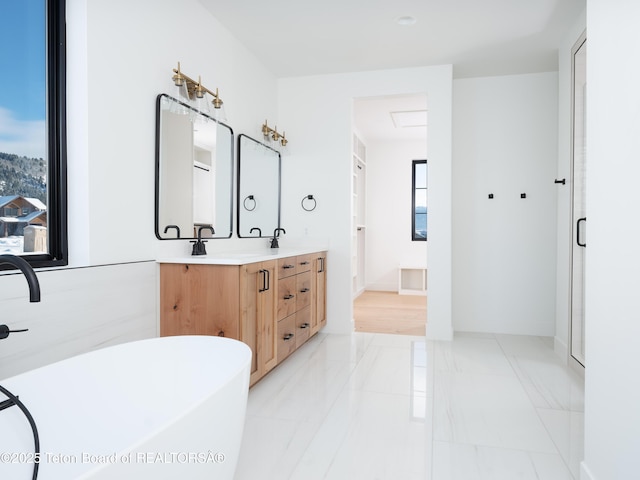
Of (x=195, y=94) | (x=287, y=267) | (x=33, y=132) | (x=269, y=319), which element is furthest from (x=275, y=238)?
(x=33, y=132)

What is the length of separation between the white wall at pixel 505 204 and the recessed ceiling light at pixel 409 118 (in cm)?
117

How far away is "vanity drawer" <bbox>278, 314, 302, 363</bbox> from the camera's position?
311 cm

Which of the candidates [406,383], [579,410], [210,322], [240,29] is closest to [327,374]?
[406,383]

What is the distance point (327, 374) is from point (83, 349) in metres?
1.63

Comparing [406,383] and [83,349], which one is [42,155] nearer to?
[83,349]

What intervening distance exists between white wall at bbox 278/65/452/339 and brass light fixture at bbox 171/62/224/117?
147 cm

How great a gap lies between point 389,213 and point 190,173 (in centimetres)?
501

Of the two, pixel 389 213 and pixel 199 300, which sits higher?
pixel 389 213

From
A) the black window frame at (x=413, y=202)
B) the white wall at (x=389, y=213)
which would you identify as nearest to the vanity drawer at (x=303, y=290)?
the white wall at (x=389, y=213)

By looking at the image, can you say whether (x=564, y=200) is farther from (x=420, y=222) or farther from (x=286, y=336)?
(x=420, y=222)

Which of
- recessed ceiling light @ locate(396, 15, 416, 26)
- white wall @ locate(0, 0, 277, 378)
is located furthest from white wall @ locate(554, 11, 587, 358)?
white wall @ locate(0, 0, 277, 378)

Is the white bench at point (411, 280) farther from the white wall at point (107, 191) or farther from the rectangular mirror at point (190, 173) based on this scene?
the white wall at point (107, 191)

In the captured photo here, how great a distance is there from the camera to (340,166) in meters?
4.31

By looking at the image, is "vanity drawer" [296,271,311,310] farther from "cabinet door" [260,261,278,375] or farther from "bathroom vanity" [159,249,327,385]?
"cabinet door" [260,261,278,375]
